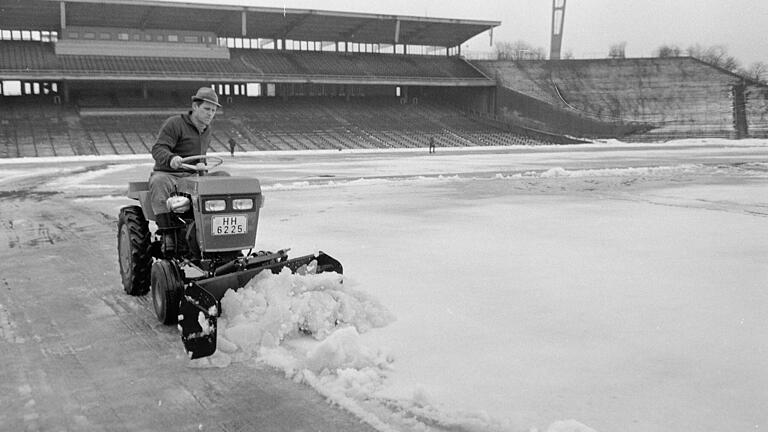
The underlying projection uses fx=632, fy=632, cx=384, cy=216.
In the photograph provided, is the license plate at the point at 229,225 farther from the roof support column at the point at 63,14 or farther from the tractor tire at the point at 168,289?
the roof support column at the point at 63,14

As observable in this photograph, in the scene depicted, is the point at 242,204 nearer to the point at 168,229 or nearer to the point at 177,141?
the point at 168,229

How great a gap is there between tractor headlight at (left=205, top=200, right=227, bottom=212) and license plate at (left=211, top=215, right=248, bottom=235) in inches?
2.2

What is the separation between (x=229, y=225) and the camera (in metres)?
4.17

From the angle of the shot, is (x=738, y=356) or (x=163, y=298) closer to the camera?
(x=738, y=356)

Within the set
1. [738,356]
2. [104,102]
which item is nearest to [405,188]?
[738,356]

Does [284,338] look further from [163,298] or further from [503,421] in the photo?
[503,421]

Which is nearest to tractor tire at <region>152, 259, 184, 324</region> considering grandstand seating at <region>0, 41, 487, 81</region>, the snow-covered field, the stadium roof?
the snow-covered field

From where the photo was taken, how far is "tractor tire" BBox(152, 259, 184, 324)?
13.6 ft

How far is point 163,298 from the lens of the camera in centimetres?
420

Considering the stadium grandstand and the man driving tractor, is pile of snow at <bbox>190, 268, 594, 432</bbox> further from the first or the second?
the stadium grandstand

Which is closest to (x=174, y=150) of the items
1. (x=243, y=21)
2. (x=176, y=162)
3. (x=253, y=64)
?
(x=176, y=162)

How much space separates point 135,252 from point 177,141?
949mm

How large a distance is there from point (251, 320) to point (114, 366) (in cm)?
81

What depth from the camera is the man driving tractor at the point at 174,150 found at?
4.54 m
